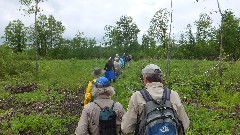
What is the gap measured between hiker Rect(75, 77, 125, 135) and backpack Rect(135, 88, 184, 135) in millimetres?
784

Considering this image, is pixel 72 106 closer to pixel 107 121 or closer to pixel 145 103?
pixel 107 121

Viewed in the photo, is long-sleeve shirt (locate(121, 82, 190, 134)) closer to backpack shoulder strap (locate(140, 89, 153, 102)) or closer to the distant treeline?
backpack shoulder strap (locate(140, 89, 153, 102))

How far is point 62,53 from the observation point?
79312 mm

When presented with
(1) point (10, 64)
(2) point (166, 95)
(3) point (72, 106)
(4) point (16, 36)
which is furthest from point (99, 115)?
(4) point (16, 36)

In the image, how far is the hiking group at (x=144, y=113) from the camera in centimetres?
407

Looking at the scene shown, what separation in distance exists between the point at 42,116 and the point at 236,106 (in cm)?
762

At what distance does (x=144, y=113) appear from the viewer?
4.16m

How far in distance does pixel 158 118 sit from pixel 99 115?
115 cm

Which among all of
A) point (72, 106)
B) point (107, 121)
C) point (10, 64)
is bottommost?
point (72, 106)

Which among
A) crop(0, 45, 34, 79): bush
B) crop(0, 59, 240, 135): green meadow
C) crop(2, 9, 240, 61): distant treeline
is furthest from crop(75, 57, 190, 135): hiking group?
crop(2, 9, 240, 61): distant treeline

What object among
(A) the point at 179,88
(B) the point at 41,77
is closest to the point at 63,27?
(B) the point at 41,77

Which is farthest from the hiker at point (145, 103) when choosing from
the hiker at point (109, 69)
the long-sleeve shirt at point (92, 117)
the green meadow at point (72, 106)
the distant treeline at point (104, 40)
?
the distant treeline at point (104, 40)

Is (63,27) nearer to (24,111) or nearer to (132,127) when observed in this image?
(24,111)

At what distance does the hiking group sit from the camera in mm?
4074
